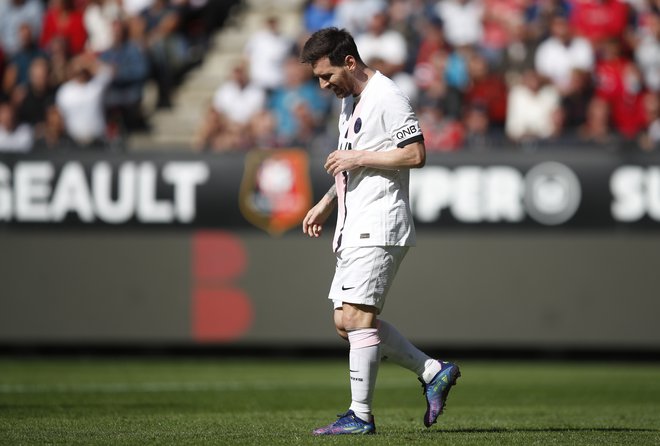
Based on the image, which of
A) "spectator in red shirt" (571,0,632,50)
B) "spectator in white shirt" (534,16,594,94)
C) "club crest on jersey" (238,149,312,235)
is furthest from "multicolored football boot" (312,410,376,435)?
"spectator in red shirt" (571,0,632,50)

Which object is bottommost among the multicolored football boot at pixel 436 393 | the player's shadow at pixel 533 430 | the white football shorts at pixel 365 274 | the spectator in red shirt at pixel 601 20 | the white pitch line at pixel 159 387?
the white pitch line at pixel 159 387

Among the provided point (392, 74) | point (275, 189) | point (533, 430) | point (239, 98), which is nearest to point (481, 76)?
point (392, 74)

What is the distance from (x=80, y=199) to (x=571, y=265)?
19.4 ft

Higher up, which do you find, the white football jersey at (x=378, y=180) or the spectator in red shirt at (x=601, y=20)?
the spectator in red shirt at (x=601, y=20)

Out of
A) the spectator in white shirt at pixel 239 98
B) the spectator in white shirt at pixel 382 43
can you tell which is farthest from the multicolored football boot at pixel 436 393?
the spectator in white shirt at pixel 239 98

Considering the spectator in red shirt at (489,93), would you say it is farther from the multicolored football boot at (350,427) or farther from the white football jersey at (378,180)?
the multicolored football boot at (350,427)

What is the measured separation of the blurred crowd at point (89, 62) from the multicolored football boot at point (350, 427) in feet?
29.1

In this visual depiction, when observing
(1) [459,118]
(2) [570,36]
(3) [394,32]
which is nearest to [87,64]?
(3) [394,32]

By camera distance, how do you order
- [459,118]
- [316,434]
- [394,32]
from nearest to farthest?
[316,434] → [459,118] → [394,32]

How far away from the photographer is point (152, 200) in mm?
15164

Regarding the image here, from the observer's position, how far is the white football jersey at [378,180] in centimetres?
714

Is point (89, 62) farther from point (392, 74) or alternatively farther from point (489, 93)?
point (489, 93)

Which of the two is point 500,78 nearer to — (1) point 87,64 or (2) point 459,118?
(2) point 459,118

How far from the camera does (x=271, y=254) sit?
49.7 ft
